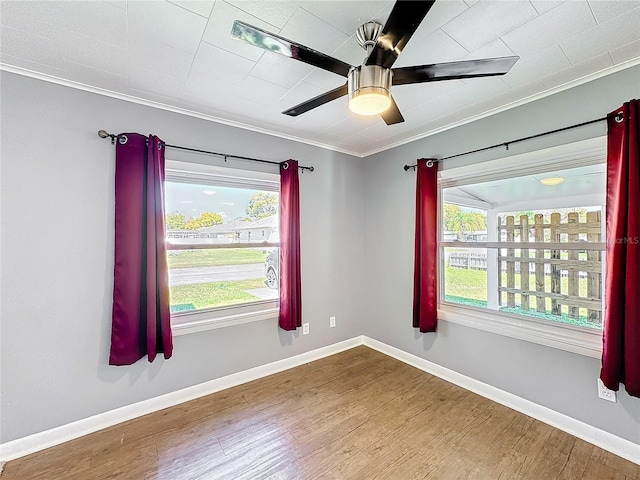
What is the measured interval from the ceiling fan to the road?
196 cm

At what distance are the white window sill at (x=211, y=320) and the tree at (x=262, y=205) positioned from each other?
3.28 feet

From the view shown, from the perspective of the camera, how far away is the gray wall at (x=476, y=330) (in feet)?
6.50

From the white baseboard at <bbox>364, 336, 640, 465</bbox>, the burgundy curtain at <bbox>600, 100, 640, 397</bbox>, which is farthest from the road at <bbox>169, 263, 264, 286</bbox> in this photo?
the burgundy curtain at <bbox>600, 100, 640, 397</bbox>

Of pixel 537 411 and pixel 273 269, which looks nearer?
pixel 537 411

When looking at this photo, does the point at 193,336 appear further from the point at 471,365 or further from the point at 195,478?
the point at 471,365

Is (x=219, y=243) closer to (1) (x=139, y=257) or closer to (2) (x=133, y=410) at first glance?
(1) (x=139, y=257)

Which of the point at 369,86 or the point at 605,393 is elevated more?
the point at 369,86

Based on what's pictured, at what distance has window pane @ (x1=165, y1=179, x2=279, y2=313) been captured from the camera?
102 inches

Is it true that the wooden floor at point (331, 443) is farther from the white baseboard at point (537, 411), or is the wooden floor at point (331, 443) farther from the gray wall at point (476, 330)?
the gray wall at point (476, 330)

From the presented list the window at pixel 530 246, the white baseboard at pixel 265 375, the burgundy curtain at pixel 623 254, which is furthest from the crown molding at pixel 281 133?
the white baseboard at pixel 265 375

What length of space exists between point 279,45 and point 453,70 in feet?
2.78

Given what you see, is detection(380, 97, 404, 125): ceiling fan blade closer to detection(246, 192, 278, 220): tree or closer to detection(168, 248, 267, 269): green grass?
detection(246, 192, 278, 220): tree

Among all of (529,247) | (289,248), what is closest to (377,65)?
(289,248)

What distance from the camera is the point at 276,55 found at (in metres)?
1.76
